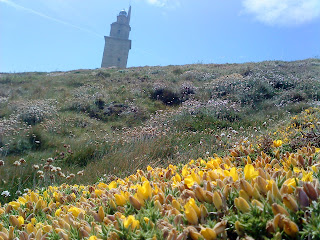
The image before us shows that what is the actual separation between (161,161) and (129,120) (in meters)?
5.38

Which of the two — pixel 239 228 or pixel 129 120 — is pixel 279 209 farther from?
pixel 129 120

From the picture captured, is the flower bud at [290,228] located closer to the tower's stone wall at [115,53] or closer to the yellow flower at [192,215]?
the yellow flower at [192,215]

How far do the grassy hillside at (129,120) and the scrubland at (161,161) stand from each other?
0.15ft

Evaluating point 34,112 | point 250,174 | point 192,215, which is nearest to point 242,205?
point 192,215

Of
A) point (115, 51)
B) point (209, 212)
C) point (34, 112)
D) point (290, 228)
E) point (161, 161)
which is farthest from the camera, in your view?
point (115, 51)

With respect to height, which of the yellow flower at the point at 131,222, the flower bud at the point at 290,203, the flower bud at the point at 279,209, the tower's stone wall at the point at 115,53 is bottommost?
the yellow flower at the point at 131,222

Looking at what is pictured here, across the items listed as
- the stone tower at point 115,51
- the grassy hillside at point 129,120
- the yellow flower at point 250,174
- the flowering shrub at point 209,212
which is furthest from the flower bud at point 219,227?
the stone tower at point 115,51

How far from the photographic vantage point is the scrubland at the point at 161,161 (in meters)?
1.15

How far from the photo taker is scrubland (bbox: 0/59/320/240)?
1.15m

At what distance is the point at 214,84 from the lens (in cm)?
1330

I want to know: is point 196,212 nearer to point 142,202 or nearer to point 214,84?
point 142,202

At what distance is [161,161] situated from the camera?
4.85 metres

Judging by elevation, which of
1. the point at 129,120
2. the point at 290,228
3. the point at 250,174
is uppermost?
the point at 129,120

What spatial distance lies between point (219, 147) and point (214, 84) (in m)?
8.59
